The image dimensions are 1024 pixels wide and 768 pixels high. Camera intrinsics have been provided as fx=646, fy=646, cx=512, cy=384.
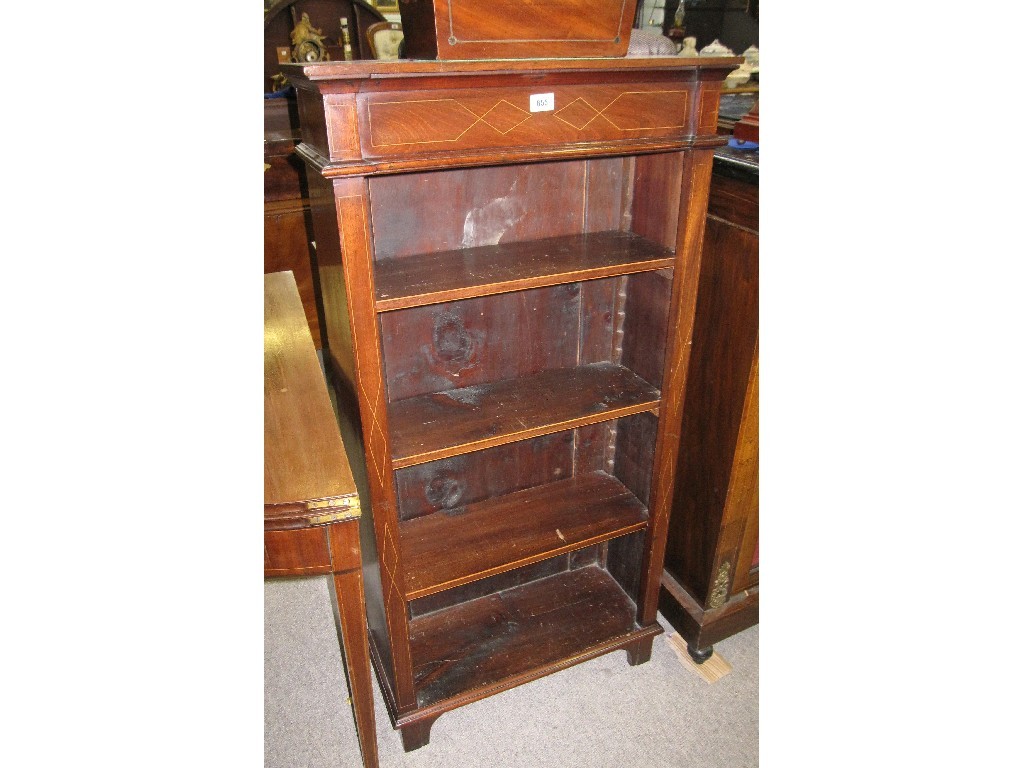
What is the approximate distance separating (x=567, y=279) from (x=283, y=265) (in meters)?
2.23

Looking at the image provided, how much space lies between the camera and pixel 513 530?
1.63 metres

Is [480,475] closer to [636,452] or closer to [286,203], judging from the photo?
[636,452]

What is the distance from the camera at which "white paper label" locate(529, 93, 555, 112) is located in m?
1.10

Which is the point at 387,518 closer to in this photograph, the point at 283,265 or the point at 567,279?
the point at 567,279

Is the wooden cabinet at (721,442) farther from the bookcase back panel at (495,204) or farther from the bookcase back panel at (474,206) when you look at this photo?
the bookcase back panel at (474,206)

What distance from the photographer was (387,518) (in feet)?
4.32

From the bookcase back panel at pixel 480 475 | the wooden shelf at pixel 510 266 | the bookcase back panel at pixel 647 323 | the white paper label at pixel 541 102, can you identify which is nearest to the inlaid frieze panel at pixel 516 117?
the white paper label at pixel 541 102

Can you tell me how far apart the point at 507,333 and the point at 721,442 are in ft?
2.00

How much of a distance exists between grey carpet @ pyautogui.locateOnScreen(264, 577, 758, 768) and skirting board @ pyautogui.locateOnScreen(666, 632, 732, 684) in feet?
0.05

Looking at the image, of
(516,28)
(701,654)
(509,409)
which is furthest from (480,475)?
(516,28)

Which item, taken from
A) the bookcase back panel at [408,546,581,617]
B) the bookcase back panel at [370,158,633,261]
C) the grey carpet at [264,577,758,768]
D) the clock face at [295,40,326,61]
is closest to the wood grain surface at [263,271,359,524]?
the bookcase back panel at [370,158,633,261]

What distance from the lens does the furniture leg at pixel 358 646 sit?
3.64 ft

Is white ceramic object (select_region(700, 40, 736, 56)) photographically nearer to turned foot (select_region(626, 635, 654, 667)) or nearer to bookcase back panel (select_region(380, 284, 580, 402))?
bookcase back panel (select_region(380, 284, 580, 402))

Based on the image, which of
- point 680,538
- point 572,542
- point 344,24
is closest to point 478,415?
point 572,542
